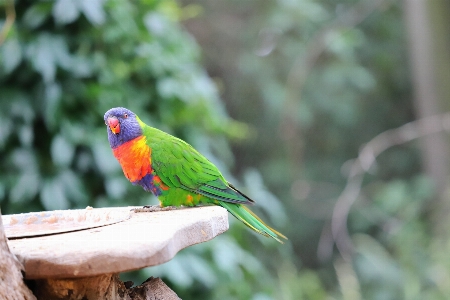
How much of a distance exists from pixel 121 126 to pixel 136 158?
0.54 ft

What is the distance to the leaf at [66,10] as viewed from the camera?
127 inches

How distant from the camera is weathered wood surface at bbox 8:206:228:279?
54.9 inches

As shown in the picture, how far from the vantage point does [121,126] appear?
246 centimetres

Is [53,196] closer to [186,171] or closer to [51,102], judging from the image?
[51,102]

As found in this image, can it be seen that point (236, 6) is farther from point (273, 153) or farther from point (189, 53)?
point (189, 53)

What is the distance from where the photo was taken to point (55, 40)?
3334mm

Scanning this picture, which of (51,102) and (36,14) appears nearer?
(51,102)

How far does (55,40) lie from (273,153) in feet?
15.8

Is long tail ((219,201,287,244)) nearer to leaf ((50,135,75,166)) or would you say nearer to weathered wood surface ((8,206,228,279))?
weathered wood surface ((8,206,228,279))

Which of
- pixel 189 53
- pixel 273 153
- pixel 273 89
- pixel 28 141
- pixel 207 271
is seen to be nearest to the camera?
pixel 28 141

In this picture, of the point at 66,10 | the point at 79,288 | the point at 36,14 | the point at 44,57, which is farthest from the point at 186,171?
the point at 36,14

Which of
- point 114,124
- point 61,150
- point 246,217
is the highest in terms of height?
point 61,150

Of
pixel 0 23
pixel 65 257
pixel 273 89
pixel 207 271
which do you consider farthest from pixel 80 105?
pixel 273 89

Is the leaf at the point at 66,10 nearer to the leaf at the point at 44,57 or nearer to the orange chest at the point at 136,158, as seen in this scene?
the leaf at the point at 44,57
